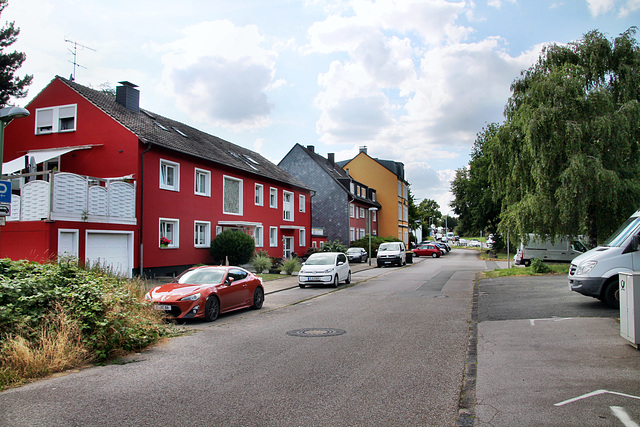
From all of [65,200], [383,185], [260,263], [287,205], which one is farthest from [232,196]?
[383,185]

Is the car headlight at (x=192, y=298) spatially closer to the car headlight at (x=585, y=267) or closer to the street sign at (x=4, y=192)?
the street sign at (x=4, y=192)

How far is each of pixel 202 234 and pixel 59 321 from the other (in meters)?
18.9

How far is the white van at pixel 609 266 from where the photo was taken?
37.2 feet

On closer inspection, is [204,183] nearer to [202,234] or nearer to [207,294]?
[202,234]

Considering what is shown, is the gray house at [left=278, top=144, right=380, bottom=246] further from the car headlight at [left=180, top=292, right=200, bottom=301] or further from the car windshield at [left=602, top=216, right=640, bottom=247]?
the car headlight at [left=180, top=292, right=200, bottom=301]

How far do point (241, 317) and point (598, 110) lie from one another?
16.5 metres

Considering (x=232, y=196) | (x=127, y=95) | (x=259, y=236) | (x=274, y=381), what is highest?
(x=127, y=95)

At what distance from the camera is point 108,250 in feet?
63.6

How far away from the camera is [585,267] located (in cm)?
1171

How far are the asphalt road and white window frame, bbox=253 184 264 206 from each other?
21086 mm

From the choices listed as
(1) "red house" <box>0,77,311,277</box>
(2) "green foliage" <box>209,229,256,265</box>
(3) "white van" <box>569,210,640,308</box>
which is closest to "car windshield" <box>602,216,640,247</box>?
(3) "white van" <box>569,210,640,308</box>

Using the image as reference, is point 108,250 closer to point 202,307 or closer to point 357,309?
point 202,307

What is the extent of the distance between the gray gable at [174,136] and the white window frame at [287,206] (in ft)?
3.69

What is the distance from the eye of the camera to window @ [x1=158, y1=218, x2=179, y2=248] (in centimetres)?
2275
